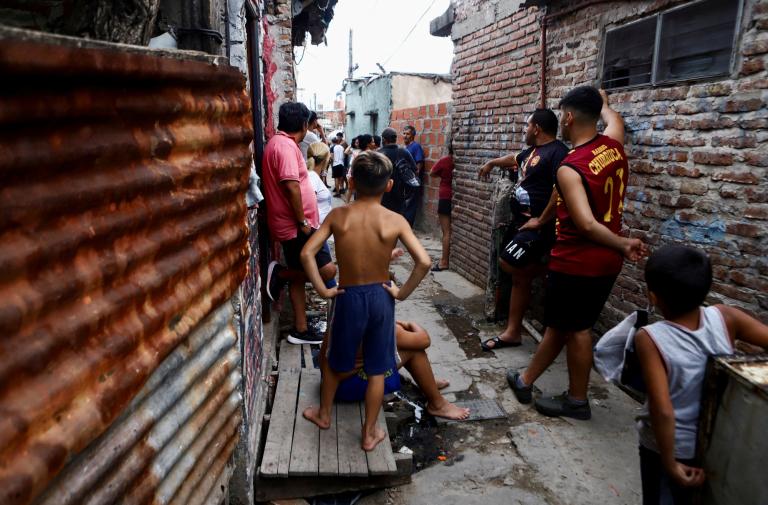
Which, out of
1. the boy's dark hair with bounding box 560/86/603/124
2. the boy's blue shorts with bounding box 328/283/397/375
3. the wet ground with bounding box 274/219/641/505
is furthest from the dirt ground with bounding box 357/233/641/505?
the boy's dark hair with bounding box 560/86/603/124

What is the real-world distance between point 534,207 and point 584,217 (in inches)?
51.9

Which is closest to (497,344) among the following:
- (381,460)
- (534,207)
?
(534,207)

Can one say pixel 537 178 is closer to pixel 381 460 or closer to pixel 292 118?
pixel 292 118

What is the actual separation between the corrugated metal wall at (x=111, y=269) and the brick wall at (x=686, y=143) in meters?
2.83

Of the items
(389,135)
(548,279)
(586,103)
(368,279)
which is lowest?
(548,279)

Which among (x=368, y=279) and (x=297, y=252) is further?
(x=297, y=252)

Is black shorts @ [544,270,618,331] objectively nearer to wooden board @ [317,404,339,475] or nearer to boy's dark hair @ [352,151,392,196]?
boy's dark hair @ [352,151,392,196]

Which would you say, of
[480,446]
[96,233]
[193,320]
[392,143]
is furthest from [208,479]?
[392,143]

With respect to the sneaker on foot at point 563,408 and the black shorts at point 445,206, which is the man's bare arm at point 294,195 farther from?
the black shorts at point 445,206

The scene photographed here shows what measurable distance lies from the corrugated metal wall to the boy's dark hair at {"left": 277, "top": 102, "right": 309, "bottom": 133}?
2.57 m

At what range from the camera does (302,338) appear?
424cm

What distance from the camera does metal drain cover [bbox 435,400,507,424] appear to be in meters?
3.31

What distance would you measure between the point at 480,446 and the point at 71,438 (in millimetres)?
2640

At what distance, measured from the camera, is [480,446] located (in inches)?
120
